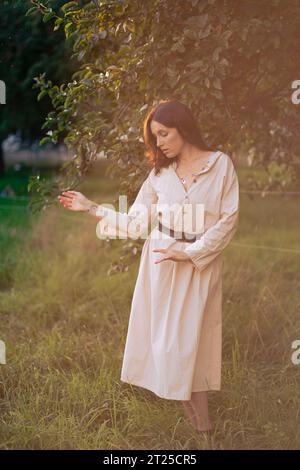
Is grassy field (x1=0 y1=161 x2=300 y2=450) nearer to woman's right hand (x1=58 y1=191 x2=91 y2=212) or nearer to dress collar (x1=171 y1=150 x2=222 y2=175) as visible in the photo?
woman's right hand (x1=58 y1=191 x2=91 y2=212)

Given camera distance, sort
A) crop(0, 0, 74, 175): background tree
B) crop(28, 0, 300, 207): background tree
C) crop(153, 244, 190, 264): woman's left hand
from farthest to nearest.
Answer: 1. crop(0, 0, 74, 175): background tree
2. crop(28, 0, 300, 207): background tree
3. crop(153, 244, 190, 264): woman's left hand

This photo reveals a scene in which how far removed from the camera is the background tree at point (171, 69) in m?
3.35

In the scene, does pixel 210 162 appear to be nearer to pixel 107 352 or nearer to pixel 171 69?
pixel 171 69

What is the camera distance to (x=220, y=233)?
295 centimetres

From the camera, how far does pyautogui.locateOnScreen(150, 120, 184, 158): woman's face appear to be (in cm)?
301

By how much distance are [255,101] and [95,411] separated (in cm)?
192

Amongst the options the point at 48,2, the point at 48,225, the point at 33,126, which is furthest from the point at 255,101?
the point at 33,126

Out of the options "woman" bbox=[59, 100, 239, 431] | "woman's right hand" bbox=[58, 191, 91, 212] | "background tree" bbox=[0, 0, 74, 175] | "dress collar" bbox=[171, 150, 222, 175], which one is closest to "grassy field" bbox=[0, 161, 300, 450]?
"woman" bbox=[59, 100, 239, 431]

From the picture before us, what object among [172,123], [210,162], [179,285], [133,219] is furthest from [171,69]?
[179,285]

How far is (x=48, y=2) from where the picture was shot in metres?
3.78

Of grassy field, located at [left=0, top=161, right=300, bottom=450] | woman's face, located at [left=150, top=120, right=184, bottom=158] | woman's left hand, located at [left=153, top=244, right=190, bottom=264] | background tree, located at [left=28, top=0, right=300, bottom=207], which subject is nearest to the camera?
woman's left hand, located at [left=153, top=244, right=190, bottom=264]

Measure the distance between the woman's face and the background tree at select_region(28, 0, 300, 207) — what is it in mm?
401

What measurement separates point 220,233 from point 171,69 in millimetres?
946

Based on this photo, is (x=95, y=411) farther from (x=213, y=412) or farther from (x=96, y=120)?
(x=96, y=120)
